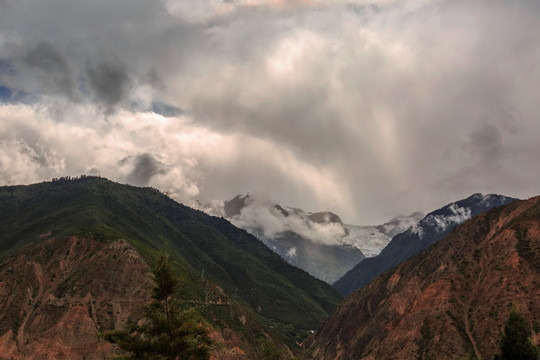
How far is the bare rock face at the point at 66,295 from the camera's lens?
138125mm

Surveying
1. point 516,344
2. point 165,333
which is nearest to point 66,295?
point 165,333

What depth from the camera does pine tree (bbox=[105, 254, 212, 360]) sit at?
35.2 m

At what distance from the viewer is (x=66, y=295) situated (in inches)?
6112

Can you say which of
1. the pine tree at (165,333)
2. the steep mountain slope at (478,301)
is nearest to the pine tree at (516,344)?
the pine tree at (165,333)

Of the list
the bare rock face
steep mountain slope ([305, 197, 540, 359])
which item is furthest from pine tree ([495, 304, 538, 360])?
the bare rock face

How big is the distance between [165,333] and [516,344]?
1683 inches

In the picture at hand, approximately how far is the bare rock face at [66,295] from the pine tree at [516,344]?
97.2 m

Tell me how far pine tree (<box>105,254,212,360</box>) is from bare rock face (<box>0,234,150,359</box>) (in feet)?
304

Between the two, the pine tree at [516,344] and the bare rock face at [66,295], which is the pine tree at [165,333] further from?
the bare rock face at [66,295]

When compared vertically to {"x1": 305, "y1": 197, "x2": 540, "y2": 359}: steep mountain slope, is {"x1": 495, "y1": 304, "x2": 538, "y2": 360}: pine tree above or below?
below

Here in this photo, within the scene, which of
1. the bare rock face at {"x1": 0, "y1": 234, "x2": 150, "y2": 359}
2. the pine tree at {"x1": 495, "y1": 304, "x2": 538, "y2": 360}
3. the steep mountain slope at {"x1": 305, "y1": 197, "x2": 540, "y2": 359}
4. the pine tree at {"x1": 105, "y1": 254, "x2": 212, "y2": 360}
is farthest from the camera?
the bare rock face at {"x1": 0, "y1": 234, "x2": 150, "y2": 359}

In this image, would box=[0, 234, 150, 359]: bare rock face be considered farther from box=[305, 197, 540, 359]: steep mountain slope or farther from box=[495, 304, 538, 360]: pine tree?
box=[495, 304, 538, 360]: pine tree

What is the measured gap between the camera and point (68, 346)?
138 m

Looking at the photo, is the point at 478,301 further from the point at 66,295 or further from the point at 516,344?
the point at 66,295
